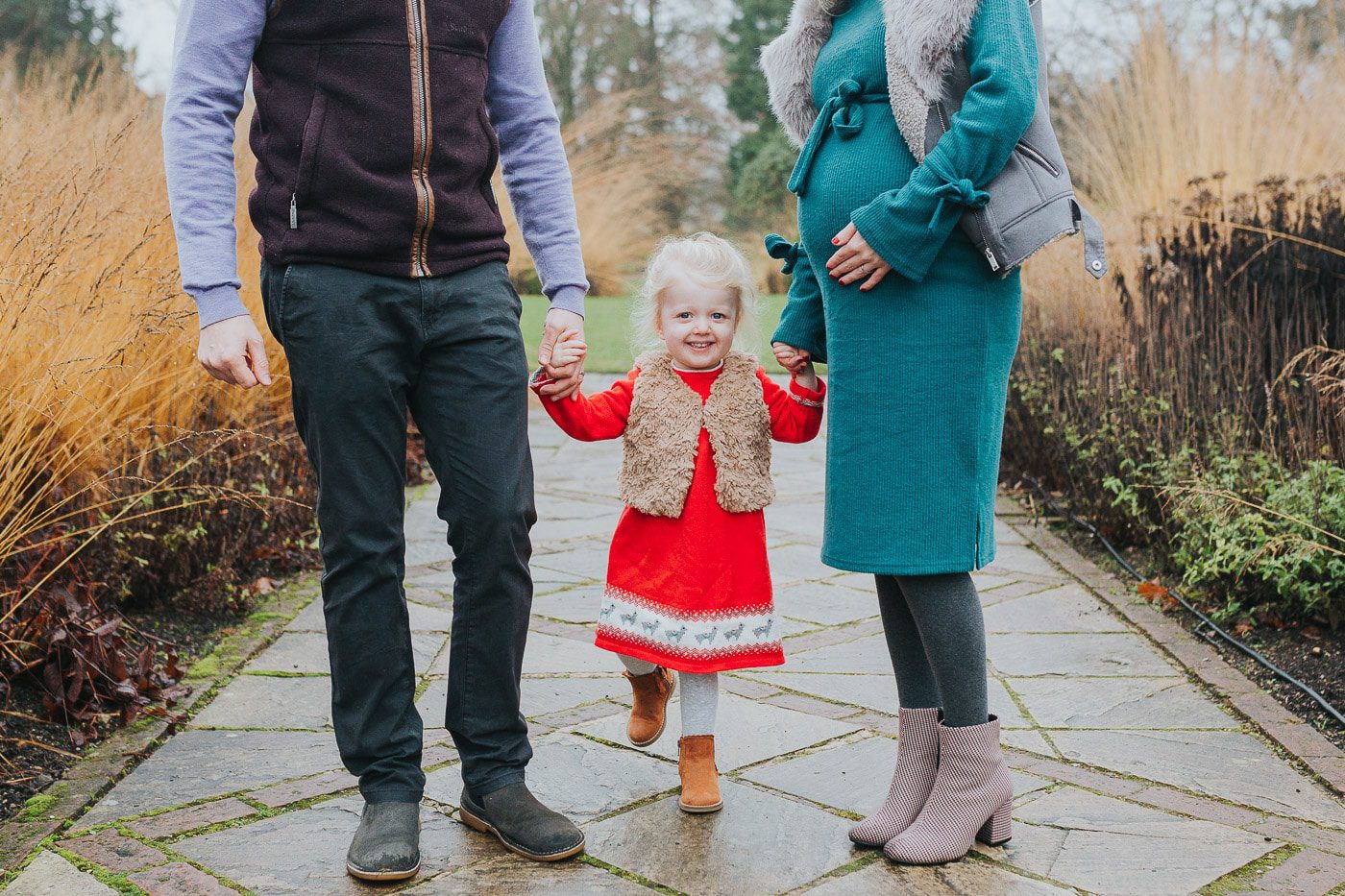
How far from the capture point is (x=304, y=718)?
3.01 meters

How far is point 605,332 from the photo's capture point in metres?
11.6

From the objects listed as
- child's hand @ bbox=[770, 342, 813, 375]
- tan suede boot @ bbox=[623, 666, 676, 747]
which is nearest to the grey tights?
tan suede boot @ bbox=[623, 666, 676, 747]

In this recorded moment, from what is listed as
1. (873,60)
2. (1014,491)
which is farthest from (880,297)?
(1014,491)

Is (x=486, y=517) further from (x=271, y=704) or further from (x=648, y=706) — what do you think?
(x=271, y=704)

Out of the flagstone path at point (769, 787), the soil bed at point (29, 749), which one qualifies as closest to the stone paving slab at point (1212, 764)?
the flagstone path at point (769, 787)

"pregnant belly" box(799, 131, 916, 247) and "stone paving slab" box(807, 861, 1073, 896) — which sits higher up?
"pregnant belly" box(799, 131, 916, 247)

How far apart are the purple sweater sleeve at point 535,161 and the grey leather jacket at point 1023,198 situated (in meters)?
0.72

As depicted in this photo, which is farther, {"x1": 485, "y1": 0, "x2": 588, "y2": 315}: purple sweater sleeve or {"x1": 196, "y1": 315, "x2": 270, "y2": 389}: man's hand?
{"x1": 485, "y1": 0, "x2": 588, "y2": 315}: purple sweater sleeve

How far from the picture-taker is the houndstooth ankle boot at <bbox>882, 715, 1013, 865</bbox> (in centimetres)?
223

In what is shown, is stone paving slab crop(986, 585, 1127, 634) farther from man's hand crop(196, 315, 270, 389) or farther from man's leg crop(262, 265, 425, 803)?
man's hand crop(196, 315, 270, 389)

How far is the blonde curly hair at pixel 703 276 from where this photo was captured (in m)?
2.52

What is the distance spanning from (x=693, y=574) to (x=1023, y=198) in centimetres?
93

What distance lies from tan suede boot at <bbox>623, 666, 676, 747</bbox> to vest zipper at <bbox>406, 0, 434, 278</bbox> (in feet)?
3.27

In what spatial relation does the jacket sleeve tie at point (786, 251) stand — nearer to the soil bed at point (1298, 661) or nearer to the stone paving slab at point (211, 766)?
the stone paving slab at point (211, 766)
